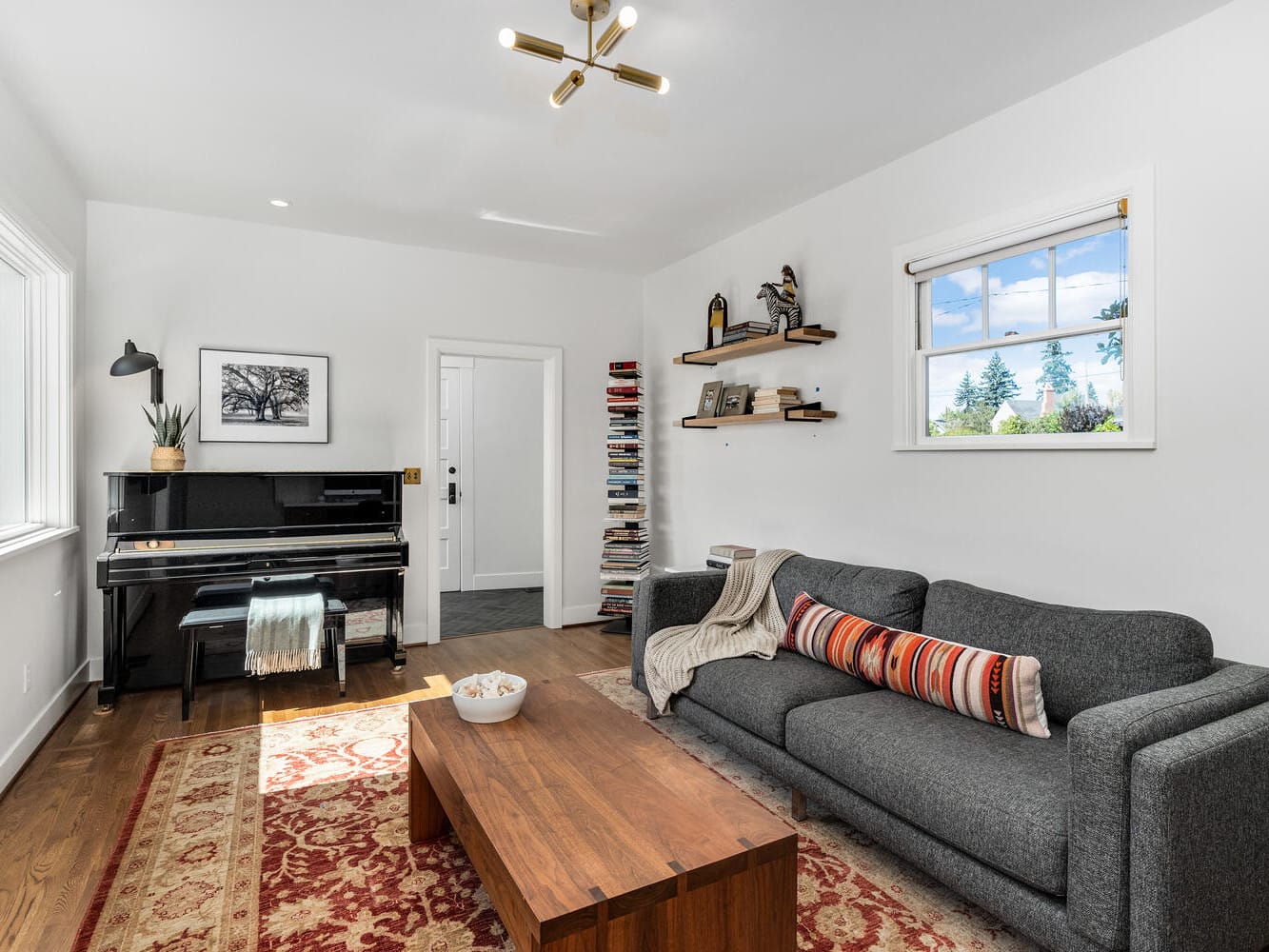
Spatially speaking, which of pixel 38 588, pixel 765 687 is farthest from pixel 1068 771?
pixel 38 588

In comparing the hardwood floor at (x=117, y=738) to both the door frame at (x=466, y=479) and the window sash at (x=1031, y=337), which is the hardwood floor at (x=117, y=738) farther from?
the window sash at (x=1031, y=337)

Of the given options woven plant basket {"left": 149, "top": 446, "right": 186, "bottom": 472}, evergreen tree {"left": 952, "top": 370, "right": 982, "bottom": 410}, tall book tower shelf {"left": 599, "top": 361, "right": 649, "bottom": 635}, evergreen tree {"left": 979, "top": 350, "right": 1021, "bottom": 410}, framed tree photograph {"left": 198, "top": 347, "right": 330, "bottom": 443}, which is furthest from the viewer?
tall book tower shelf {"left": 599, "top": 361, "right": 649, "bottom": 635}

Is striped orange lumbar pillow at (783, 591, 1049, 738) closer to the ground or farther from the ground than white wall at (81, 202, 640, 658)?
closer to the ground

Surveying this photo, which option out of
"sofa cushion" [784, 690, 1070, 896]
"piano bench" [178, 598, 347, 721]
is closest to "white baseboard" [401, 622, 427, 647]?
"piano bench" [178, 598, 347, 721]

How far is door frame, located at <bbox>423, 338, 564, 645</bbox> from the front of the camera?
187 inches

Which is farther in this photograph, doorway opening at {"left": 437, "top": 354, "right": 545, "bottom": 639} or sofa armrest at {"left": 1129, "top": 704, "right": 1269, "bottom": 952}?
doorway opening at {"left": 437, "top": 354, "right": 545, "bottom": 639}

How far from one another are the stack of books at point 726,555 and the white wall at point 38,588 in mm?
3156

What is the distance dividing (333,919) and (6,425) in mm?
2691

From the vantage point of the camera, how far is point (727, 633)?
10.7ft

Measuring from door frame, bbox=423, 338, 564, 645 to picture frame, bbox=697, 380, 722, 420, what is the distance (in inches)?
45.0

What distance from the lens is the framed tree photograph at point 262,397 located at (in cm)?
418

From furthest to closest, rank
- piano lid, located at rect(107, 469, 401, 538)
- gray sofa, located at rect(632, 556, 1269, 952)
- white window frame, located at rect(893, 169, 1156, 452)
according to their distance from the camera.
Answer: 1. piano lid, located at rect(107, 469, 401, 538)
2. white window frame, located at rect(893, 169, 1156, 452)
3. gray sofa, located at rect(632, 556, 1269, 952)

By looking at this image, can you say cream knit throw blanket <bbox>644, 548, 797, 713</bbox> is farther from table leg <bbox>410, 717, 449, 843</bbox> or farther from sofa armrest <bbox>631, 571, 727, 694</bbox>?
table leg <bbox>410, 717, 449, 843</bbox>

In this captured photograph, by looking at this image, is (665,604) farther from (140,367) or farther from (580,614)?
(140,367)
